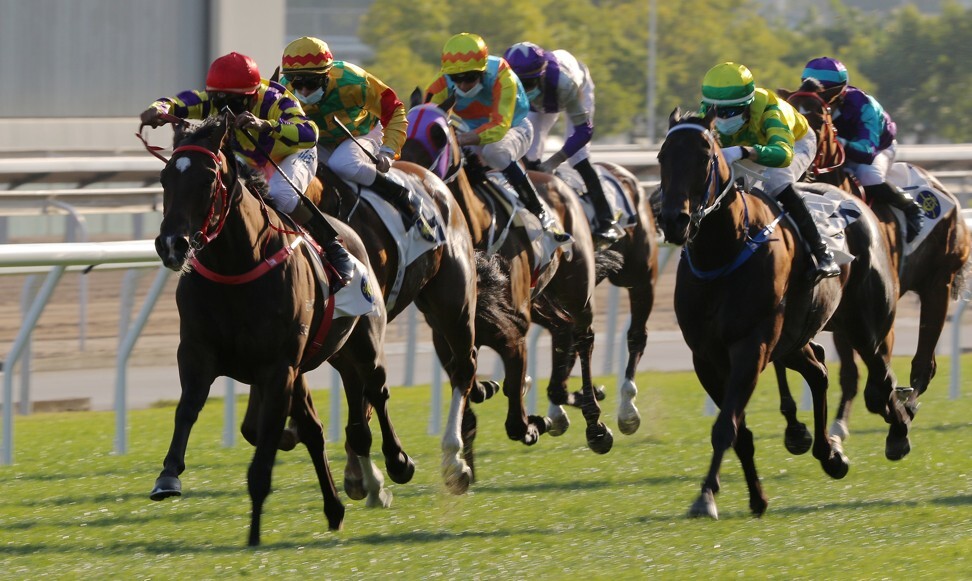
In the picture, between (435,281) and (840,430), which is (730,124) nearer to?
(435,281)

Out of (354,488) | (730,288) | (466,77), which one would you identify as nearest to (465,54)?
(466,77)

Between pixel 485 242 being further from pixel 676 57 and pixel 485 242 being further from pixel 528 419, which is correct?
pixel 676 57

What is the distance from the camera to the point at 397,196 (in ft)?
22.4

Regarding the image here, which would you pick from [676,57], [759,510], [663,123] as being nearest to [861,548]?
[759,510]

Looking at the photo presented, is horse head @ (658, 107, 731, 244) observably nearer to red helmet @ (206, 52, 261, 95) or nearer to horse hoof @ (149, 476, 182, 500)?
red helmet @ (206, 52, 261, 95)

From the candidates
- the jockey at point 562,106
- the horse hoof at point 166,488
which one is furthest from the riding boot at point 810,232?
the horse hoof at point 166,488

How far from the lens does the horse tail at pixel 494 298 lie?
7.69 m

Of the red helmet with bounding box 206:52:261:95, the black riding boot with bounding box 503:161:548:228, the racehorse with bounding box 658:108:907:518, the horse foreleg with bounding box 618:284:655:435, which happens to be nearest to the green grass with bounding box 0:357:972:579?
the horse foreleg with bounding box 618:284:655:435

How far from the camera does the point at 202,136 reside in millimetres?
5324

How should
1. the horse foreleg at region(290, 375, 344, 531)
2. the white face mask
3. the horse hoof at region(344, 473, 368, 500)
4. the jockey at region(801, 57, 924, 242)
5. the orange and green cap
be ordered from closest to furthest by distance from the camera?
1. the horse foreleg at region(290, 375, 344, 531)
2. the horse hoof at region(344, 473, 368, 500)
3. the white face mask
4. the orange and green cap
5. the jockey at region(801, 57, 924, 242)

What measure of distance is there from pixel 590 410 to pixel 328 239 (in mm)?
2548

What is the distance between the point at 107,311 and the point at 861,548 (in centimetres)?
726

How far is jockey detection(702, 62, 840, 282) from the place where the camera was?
6676mm

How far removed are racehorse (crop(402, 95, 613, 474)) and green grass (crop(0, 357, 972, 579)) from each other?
0.22 m
